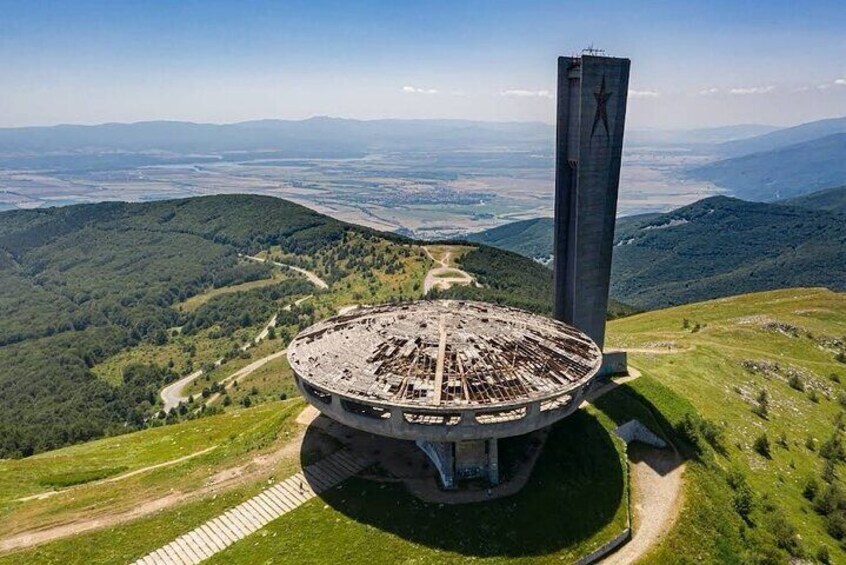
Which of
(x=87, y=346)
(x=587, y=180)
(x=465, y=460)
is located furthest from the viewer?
(x=87, y=346)

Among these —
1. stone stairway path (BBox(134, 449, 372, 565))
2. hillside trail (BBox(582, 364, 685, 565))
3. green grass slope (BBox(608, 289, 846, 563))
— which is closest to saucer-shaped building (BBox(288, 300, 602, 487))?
stone stairway path (BBox(134, 449, 372, 565))

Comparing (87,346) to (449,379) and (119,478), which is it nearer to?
(119,478)

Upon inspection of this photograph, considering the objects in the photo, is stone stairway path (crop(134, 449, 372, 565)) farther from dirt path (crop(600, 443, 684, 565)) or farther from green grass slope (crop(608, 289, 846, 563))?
green grass slope (crop(608, 289, 846, 563))

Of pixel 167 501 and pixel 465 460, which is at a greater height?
pixel 465 460

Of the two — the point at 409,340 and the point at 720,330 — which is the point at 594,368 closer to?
the point at 409,340

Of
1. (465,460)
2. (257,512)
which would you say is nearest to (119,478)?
(257,512)

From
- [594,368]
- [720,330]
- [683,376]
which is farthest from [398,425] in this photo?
[720,330]

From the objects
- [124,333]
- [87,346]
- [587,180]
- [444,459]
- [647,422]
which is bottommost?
[124,333]
